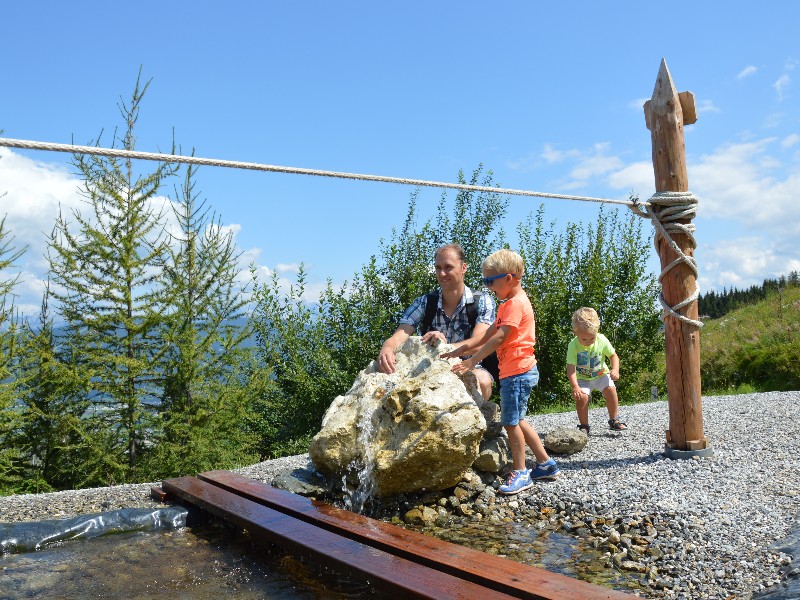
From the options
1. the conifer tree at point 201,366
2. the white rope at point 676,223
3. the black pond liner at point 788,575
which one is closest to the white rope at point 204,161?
the white rope at point 676,223

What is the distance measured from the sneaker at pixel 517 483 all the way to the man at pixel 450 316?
34.6 inches

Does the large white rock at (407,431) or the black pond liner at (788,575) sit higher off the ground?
the large white rock at (407,431)

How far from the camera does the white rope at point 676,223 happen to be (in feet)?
18.4

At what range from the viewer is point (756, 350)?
13.7 m

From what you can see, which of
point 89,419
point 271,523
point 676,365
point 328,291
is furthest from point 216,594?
point 328,291

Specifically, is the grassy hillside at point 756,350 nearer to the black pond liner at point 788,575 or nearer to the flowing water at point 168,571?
the black pond liner at point 788,575

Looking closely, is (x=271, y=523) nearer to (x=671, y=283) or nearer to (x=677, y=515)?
(x=677, y=515)

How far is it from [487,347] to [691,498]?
1788mm

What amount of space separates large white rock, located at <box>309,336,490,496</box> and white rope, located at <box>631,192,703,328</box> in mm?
1939

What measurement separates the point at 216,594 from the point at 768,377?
40.8 ft

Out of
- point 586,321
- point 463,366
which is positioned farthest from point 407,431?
point 586,321

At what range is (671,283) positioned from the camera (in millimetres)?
5695

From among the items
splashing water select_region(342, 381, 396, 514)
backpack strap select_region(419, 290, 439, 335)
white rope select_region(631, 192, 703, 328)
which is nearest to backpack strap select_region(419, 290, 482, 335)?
backpack strap select_region(419, 290, 439, 335)

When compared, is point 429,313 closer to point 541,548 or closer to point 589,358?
point 589,358
